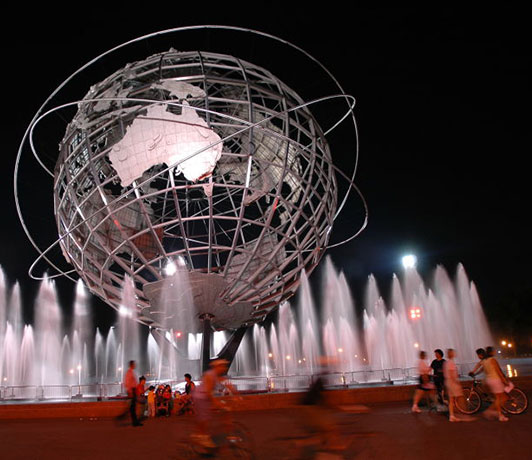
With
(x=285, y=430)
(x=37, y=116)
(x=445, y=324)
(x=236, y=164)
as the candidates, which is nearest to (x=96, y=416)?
(x=285, y=430)

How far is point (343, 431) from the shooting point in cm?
480

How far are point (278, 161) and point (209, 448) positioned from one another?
1136 cm

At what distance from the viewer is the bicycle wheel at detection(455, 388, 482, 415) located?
7.91 m

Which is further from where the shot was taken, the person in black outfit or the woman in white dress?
the person in black outfit

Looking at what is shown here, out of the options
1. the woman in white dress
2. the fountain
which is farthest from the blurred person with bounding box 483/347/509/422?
the fountain

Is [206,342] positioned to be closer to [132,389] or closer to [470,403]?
[132,389]

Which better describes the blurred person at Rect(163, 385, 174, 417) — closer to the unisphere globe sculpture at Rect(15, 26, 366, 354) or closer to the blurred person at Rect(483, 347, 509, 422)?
the unisphere globe sculpture at Rect(15, 26, 366, 354)

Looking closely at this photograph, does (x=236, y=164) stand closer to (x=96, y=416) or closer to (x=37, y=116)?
(x=37, y=116)

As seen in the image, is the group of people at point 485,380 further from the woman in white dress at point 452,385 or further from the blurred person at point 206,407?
the blurred person at point 206,407

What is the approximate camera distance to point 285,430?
7.31 m

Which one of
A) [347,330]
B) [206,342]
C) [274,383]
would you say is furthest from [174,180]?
[347,330]

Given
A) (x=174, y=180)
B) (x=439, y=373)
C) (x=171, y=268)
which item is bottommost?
(x=439, y=373)

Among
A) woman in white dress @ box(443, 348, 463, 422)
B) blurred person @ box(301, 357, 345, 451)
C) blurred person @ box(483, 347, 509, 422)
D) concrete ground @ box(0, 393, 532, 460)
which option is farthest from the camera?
woman in white dress @ box(443, 348, 463, 422)

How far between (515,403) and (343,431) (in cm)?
446
